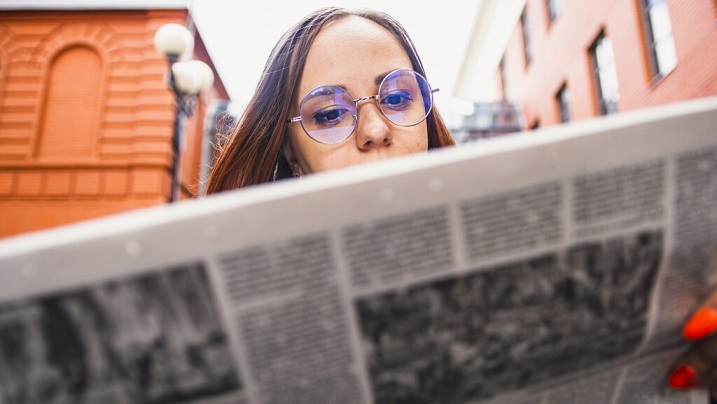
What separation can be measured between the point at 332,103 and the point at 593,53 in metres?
7.66

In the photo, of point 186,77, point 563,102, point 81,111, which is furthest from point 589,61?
point 81,111

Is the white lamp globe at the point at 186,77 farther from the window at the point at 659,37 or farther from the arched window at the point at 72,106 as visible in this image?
the window at the point at 659,37

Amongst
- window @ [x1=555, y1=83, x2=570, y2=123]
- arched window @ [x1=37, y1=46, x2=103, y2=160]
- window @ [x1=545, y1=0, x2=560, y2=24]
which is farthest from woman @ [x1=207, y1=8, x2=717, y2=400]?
window @ [x1=545, y1=0, x2=560, y2=24]

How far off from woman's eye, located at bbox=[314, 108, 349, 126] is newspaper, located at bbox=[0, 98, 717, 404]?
0.59m

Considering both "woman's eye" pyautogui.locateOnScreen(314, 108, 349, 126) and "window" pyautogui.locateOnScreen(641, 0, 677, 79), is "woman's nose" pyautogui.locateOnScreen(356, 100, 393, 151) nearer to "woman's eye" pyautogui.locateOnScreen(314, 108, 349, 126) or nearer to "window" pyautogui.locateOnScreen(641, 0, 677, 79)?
"woman's eye" pyautogui.locateOnScreen(314, 108, 349, 126)

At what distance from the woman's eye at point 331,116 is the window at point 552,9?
879 cm

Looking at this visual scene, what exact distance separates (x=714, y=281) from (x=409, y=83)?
72 cm

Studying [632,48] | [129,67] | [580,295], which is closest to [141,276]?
[580,295]

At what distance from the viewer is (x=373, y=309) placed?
0.44m

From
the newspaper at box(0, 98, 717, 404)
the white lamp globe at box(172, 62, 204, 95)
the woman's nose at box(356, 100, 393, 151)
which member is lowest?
the newspaper at box(0, 98, 717, 404)

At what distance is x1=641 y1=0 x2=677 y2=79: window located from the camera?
201 inches

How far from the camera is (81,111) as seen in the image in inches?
279

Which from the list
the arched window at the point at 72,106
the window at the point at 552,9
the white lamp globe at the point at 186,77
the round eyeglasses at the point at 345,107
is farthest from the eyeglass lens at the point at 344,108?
the window at the point at 552,9

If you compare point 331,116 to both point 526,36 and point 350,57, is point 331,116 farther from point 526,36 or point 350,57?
point 526,36
